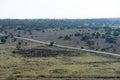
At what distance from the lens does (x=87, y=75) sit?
62.2 metres

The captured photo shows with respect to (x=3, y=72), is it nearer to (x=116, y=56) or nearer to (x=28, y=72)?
(x=28, y=72)

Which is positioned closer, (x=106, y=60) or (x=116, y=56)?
(x=106, y=60)

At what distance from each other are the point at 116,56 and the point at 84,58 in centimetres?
924

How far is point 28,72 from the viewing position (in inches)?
2581

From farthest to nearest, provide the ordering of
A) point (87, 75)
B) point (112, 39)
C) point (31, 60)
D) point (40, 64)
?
point (112, 39)
point (31, 60)
point (40, 64)
point (87, 75)

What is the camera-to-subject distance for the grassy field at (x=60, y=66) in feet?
206

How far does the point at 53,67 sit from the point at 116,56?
23.3 metres

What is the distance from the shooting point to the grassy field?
62.9 m

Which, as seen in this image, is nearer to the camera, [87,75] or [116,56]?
[87,75]

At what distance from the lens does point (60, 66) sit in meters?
72.9

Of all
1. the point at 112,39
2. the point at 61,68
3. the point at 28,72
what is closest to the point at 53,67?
the point at 61,68

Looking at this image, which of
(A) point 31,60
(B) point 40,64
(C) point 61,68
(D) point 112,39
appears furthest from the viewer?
(D) point 112,39

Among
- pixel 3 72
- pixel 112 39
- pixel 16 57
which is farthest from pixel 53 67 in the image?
pixel 112 39

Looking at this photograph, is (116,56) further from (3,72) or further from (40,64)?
(3,72)
